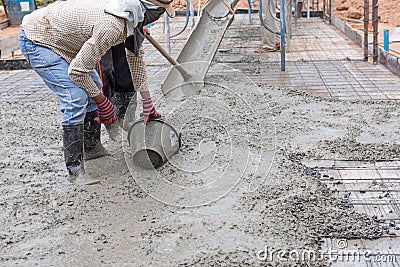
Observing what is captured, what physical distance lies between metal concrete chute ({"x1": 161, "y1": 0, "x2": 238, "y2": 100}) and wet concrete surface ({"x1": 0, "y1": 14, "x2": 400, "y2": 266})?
0.96 feet

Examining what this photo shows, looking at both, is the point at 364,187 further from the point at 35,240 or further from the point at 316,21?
the point at 316,21

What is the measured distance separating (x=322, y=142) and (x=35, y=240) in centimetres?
215

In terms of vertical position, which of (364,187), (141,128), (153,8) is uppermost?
(153,8)

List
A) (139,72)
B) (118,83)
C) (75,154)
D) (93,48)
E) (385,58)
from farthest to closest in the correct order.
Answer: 1. (385,58)
2. (118,83)
3. (139,72)
4. (75,154)
5. (93,48)

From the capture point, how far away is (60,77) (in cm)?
331

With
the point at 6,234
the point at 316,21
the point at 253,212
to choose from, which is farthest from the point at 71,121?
the point at 316,21

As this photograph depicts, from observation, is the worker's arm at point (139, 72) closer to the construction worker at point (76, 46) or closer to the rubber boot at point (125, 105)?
the construction worker at point (76, 46)

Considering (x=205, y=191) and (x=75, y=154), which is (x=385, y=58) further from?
(x=75, y=154)

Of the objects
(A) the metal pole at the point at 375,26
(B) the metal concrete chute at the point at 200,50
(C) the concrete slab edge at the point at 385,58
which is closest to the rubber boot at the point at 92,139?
(B) the metal concrete chute at the point at 200,50

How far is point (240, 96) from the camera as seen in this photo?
5.40 m

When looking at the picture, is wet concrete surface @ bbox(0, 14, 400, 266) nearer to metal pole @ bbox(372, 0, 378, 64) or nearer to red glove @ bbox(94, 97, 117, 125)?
red glove @ bbox(94, 97, 117, 125)

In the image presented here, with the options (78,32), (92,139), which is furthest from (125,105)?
(78,32)

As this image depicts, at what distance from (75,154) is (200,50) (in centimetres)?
A: 304

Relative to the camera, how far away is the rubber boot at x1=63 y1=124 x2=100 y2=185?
3.41 metres
